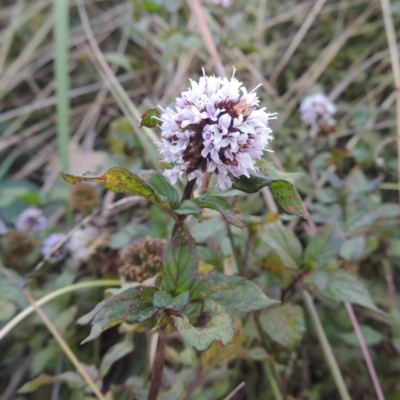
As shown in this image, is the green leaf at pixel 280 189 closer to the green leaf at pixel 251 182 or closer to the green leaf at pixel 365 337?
the green leaf at pixel 251 182

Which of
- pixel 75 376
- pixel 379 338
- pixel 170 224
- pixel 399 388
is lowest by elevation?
pixel 399 388

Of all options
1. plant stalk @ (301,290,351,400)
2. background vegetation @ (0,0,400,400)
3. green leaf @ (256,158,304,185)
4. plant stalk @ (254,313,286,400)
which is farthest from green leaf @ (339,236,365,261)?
green leaf @ (256,158,304,185)

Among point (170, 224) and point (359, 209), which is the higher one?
point (170, 224)

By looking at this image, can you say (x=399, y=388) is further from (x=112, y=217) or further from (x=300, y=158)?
(x=112, y=217)

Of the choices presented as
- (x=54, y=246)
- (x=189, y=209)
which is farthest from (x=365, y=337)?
(x=54, y=246)

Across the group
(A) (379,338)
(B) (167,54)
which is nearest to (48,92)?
(B) (167,54)

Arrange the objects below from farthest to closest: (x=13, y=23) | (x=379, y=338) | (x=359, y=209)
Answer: (x=13, y=23), (x=359, y=209), (x=379, y=338)
